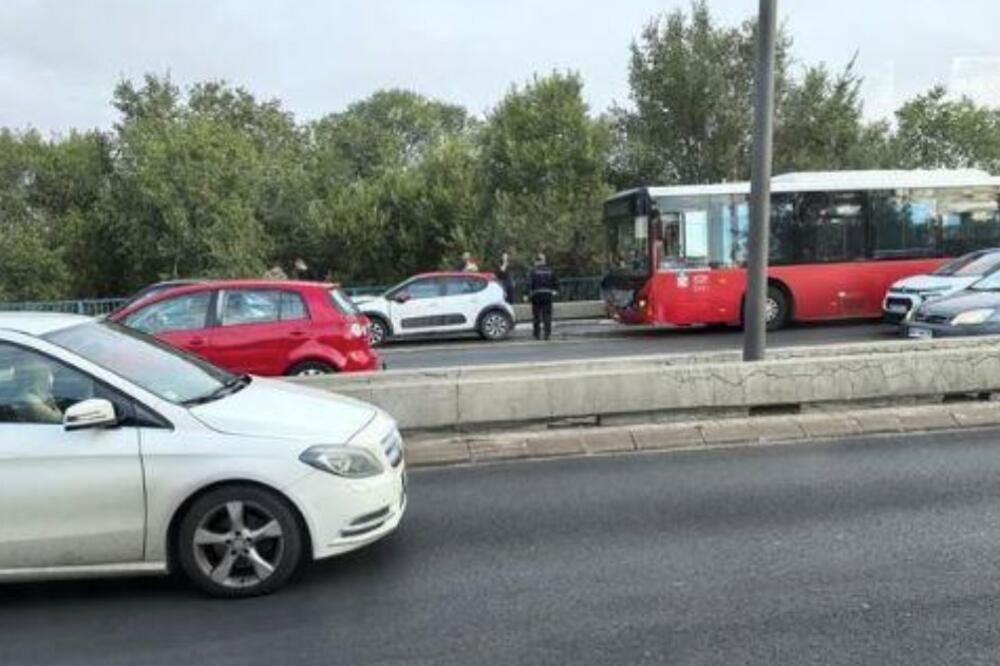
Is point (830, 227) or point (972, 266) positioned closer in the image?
point (972, 266)

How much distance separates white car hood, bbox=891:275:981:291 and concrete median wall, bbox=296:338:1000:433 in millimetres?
6972

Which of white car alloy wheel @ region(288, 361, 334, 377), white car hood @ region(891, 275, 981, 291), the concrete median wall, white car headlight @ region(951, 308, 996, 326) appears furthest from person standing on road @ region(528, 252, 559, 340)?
the concrete median wall

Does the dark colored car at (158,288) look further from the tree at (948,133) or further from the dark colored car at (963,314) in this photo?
the tree at (948,133)

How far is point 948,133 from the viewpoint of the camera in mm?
46688

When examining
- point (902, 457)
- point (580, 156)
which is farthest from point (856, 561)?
point (580, 156)

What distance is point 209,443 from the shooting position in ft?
18.4

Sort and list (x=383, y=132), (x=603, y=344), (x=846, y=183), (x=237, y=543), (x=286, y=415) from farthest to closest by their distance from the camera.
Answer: (x=383, y=132)
(x=846, y=183)
(x=603, y=344)
(x=286, y=415)
(x=237, y=543)

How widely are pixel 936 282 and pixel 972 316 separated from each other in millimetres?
4104

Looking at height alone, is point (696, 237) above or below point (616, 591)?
above

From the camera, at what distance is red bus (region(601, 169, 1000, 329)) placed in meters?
20.5

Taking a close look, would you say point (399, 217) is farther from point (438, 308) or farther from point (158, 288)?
point (158, 288)

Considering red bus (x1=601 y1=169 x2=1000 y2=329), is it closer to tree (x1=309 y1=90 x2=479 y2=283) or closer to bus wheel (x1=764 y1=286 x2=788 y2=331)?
bus wheel (x1=764 y1=286 x2=788 y2=331)

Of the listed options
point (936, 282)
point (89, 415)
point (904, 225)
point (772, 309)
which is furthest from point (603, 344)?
point (89, 415)

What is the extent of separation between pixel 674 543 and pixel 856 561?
1.01 metres
